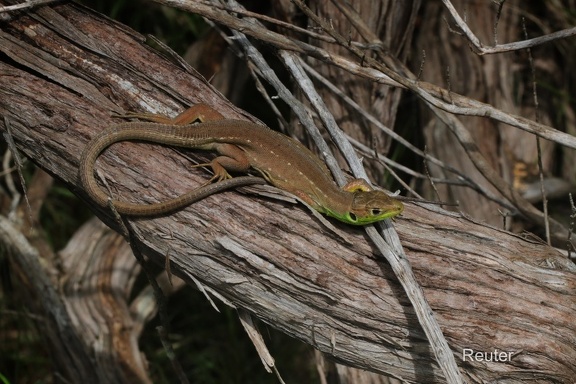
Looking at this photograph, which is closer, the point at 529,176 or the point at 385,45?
the point at 385,45

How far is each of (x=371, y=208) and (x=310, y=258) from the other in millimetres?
374

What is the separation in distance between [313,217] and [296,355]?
9.33 feet

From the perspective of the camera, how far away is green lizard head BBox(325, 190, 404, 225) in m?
3.24

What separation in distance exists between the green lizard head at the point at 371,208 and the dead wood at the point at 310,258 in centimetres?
12

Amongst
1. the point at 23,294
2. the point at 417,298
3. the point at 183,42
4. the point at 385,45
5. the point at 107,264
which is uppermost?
the point at 385,45

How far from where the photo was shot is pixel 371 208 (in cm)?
323

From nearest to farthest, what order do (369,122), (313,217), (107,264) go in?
(313,217), (369,122), (107,264)

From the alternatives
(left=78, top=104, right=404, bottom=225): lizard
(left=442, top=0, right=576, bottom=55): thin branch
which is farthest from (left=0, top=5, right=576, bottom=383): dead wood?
(left=442, top=0, right=576, bottom=55): thin branch

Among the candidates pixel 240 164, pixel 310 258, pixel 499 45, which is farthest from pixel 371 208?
pixel 499 45

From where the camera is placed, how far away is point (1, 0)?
3525 millimetres

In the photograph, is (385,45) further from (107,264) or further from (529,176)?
(107,264)

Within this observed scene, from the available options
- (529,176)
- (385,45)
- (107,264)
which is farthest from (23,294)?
(529,176)

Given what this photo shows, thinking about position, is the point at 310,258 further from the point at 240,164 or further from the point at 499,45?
the point at 499,45

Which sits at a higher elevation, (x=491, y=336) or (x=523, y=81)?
(x=523, y=81)
